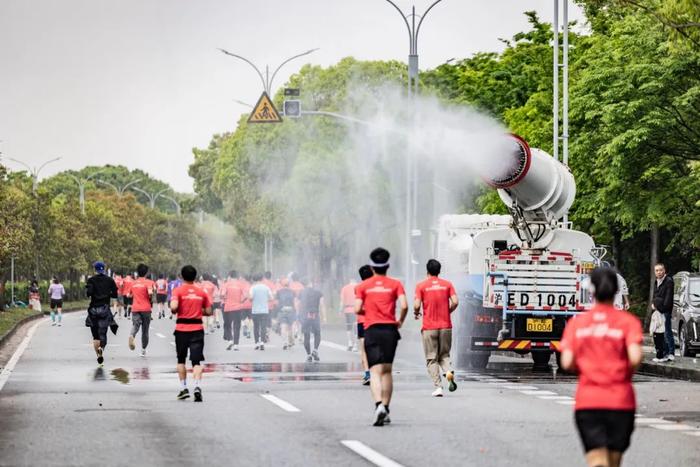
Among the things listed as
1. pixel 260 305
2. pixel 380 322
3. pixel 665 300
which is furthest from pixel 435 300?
pixel 260 305

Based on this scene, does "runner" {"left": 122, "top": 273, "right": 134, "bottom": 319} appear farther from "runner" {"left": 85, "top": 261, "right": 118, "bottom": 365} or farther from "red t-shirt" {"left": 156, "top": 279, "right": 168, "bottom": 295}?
"runner" {"left": 85, "top": 261, "right": 118, "bottom": 365}

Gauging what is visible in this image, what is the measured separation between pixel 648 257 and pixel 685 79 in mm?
17941

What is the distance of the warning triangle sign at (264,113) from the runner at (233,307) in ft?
23.3

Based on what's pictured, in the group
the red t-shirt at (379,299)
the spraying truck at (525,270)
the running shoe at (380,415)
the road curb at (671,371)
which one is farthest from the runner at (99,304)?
the running shoe at (380,415)

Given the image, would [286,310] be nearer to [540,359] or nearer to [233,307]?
[233,307]

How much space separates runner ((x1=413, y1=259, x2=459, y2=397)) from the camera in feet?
63.4

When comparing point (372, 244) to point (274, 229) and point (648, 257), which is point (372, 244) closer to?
point (274, 229)

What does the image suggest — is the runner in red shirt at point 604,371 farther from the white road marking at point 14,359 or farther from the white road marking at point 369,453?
the white road marking at point 14,359

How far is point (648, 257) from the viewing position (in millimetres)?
53250

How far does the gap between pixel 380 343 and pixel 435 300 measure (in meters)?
3.70

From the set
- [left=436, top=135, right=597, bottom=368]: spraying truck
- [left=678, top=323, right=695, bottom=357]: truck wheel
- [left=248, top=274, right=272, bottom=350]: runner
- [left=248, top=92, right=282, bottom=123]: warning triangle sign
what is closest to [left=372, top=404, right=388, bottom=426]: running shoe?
[left=436, top=135, right=597, bottom=368]: spraying truck

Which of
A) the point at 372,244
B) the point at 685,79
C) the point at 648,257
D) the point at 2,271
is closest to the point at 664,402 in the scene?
the point at 685,79

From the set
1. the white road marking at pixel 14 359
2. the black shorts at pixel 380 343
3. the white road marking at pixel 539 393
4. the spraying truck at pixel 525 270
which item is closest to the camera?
the black shorts at pixel 380 343

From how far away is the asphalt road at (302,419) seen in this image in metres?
12.9
